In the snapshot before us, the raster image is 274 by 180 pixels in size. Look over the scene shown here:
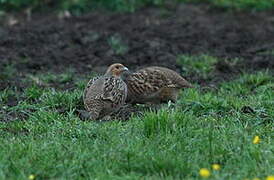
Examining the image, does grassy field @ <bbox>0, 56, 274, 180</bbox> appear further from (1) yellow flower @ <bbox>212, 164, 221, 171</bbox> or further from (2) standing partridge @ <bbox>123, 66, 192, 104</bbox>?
(2) standing partridge @ <bbox>123, 66, 192, 104</bbox>

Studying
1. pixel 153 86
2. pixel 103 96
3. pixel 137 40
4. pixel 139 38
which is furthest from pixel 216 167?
pixel 139 38

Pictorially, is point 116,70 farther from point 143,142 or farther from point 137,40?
point 137,40

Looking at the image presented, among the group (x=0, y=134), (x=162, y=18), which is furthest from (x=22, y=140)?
(x=162, y=18)

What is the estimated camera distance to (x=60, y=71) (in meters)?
11.2

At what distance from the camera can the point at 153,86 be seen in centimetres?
938

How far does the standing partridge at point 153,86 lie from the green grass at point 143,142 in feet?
1.37

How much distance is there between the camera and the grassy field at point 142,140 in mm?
6266

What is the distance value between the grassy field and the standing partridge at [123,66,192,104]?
177 millimetres

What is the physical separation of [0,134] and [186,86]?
114 inches

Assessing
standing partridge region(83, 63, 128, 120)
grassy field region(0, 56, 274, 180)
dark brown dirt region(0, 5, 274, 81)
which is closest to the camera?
grassy field region(0, 56, 274, 180)

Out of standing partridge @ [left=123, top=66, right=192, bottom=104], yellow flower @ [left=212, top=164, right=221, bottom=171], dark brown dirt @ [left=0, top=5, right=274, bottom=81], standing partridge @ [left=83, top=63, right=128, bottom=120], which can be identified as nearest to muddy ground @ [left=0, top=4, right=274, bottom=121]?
dark brown dirt @ [left=0, top=5, right=274, bottom=81]

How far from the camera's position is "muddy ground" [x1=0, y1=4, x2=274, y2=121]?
11672 millimetres

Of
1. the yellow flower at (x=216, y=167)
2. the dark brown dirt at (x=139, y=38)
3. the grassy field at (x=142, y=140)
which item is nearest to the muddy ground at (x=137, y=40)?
the dark brown dirt at (x=139, y=38)

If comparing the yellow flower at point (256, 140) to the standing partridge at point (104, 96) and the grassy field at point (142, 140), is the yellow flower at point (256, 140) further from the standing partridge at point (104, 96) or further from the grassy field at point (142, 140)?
the standing partridge at point (104, 96)
